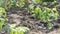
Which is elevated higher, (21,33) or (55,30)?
(21,33)

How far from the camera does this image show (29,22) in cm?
333

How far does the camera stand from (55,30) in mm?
3150

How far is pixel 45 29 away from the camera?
3.14 metres

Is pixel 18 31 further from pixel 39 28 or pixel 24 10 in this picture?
pixel 24 10

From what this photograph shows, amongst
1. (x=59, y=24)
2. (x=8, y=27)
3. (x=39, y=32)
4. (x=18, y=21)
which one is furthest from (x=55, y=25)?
(x=8, y=27)

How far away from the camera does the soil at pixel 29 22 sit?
3.09 meters

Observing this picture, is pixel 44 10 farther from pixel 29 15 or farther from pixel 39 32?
pixel 29 15

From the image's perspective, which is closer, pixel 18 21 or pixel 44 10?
pixel 44 10

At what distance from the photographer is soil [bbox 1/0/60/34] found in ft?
10.1

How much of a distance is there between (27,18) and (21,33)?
218 cm

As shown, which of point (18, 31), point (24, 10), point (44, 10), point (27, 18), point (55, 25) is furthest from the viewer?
point (24, 10)

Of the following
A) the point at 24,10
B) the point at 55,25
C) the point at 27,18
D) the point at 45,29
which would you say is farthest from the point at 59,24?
the point at 24,10

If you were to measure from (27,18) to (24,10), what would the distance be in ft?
1.51

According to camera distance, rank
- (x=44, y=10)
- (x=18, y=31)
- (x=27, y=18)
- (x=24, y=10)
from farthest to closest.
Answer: (x=24, y=10)
(x=27, y=18)
(x=44, y=10)
(x=18, y=31)
